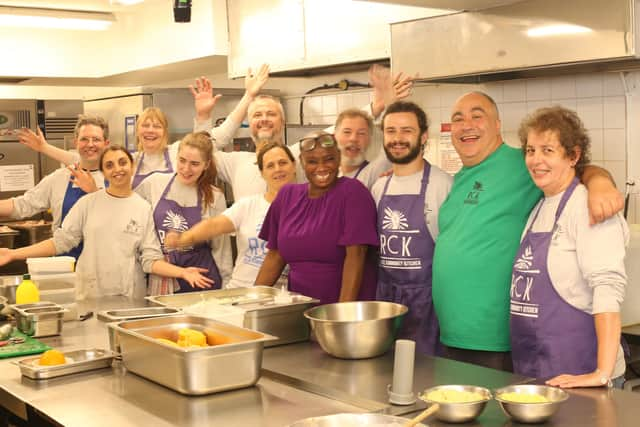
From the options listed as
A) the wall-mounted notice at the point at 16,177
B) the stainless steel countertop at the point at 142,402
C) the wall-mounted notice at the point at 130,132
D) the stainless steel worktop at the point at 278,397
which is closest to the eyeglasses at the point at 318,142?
the stainless steel worktop at the point at 278,397

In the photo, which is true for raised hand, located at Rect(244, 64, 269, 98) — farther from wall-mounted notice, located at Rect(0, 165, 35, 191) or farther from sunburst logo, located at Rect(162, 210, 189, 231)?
wall-mounted notice, located at Rect(0, 165, 35, 191)

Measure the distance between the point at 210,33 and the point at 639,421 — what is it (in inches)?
175

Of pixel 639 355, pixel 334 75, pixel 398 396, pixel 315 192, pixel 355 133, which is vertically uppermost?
pixel 334 75

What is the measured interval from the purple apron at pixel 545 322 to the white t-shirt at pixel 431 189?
0.62 m

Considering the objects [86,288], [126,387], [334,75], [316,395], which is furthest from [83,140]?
[316,395]

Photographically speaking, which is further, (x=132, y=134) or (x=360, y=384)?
(x=132, y=134)

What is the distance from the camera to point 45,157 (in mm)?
6891

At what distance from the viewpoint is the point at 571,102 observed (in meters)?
4.30

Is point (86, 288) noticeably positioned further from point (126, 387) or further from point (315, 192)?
point (126, 387)

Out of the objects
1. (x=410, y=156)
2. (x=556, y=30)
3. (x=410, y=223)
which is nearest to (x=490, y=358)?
(x=410, y=223)

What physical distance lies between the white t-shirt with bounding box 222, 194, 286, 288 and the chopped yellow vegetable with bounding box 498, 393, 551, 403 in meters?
2.07

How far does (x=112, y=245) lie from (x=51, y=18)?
301 centimetres

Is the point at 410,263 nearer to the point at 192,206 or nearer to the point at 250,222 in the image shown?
the point at 250,222

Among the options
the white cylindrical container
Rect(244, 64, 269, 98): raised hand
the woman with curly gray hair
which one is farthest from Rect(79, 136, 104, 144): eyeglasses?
the white cylindrical container
